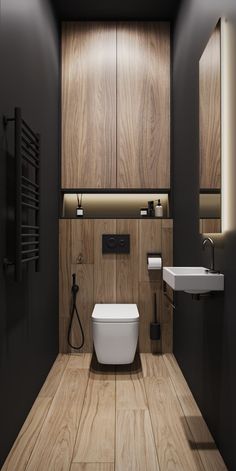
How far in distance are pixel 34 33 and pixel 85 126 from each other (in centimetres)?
98

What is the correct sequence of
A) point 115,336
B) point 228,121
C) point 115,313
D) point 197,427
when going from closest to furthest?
point 228,121, point 197,427, point 115,336, point 115,313

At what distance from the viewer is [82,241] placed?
3.18 meters

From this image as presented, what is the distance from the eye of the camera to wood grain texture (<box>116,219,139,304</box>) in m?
3.17

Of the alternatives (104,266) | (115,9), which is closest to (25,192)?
(104,266)

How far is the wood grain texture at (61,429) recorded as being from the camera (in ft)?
5.46

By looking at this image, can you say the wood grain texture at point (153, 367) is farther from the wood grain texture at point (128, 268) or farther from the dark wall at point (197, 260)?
the wood grain texture at point (128, 268)

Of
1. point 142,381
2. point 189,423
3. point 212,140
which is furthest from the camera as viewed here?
point 142,381

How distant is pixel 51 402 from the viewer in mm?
2252

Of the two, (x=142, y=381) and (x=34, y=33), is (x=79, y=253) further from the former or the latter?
(x=34, y=33)

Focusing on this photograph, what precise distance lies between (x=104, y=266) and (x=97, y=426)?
1400 mm

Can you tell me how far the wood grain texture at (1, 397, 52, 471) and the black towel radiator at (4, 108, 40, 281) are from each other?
0.78 metres

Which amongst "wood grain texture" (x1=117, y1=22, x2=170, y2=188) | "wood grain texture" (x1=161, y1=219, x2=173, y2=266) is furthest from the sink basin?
"wood grain texture" (x1=117, y1=22, x2=170, y2=188)

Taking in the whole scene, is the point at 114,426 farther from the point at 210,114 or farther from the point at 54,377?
the point at 210,114

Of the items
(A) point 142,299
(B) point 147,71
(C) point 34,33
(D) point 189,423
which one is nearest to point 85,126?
(B) point 147,71
